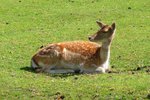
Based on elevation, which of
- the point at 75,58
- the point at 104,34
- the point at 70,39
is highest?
the point at 104,34

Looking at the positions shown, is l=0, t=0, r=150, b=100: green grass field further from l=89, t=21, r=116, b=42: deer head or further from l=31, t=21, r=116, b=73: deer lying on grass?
l=89, t=21, r=116, b=42: deer head

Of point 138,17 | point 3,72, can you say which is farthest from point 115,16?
point 3,72

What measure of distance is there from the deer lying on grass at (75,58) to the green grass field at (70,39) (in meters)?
0.34

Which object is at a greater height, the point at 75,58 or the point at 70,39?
the point at 75,58

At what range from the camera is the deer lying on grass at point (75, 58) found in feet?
36.7

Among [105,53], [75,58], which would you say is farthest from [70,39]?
[105,53]

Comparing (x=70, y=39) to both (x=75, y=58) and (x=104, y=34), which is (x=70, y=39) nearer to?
A: (x=75, y=58)

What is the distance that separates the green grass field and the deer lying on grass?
0.34 meters

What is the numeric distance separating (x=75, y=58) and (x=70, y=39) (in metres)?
3.57

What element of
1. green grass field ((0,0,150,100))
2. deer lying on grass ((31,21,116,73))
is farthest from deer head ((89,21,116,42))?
green grass field ((0,0,150,100))

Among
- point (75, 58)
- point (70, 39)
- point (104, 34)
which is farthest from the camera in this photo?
point (70, 39)

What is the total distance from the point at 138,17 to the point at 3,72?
7.91m

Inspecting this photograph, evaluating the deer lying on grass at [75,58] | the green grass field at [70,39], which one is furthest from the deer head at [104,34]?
the green grass field at [70,39]

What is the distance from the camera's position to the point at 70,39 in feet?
48.6
